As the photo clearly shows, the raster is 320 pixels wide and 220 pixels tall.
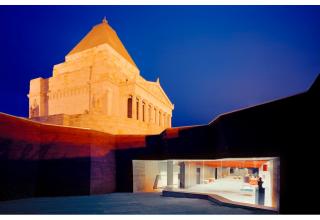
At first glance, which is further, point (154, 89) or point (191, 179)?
point (154, 89)

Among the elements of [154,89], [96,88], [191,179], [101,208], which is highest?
[154,89]

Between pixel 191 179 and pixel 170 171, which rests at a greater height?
A: pixel 170 171

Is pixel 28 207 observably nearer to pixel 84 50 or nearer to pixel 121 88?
pixel 121 88

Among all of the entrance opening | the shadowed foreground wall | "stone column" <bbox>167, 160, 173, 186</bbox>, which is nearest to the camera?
the shadowed foreground wall

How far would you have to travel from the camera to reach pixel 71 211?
38.2ft

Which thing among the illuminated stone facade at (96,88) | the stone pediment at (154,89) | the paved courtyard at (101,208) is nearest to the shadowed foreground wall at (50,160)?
the paved courtyard at (101,208)

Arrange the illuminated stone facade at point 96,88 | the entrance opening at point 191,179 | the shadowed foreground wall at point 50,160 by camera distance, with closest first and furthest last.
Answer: the shadowed foreground wall at point 50,160
the entrance opening at point 191,179
the illuminated stone facade at point 96,88

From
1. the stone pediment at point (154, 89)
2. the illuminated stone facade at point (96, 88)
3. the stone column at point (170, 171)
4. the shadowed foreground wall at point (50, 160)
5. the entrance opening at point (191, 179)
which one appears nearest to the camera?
the shadowed foreground wall at point (50, 160)

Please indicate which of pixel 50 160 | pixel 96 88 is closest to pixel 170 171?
pixel 50 160

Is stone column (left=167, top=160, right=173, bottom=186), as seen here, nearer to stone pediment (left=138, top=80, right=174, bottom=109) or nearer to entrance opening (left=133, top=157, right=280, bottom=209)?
entrance opening (left=133, top=157, right=280, bottom=209)

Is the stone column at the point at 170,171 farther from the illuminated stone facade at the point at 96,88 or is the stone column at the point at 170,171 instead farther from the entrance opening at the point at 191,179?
the illuminated stone facade at the point at 96,88

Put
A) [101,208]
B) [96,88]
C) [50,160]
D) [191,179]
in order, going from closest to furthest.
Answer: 1. [101,208]
2. [50,160]
3. [191,179]
4. [96,88]

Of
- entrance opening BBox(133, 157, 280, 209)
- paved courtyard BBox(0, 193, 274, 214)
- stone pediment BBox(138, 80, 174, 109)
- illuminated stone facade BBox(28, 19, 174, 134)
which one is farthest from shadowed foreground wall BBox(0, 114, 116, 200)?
stone pediment BBox(138, 80, 174, 109)

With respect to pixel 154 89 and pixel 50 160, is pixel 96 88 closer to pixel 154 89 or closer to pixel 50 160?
pixel 154 89
